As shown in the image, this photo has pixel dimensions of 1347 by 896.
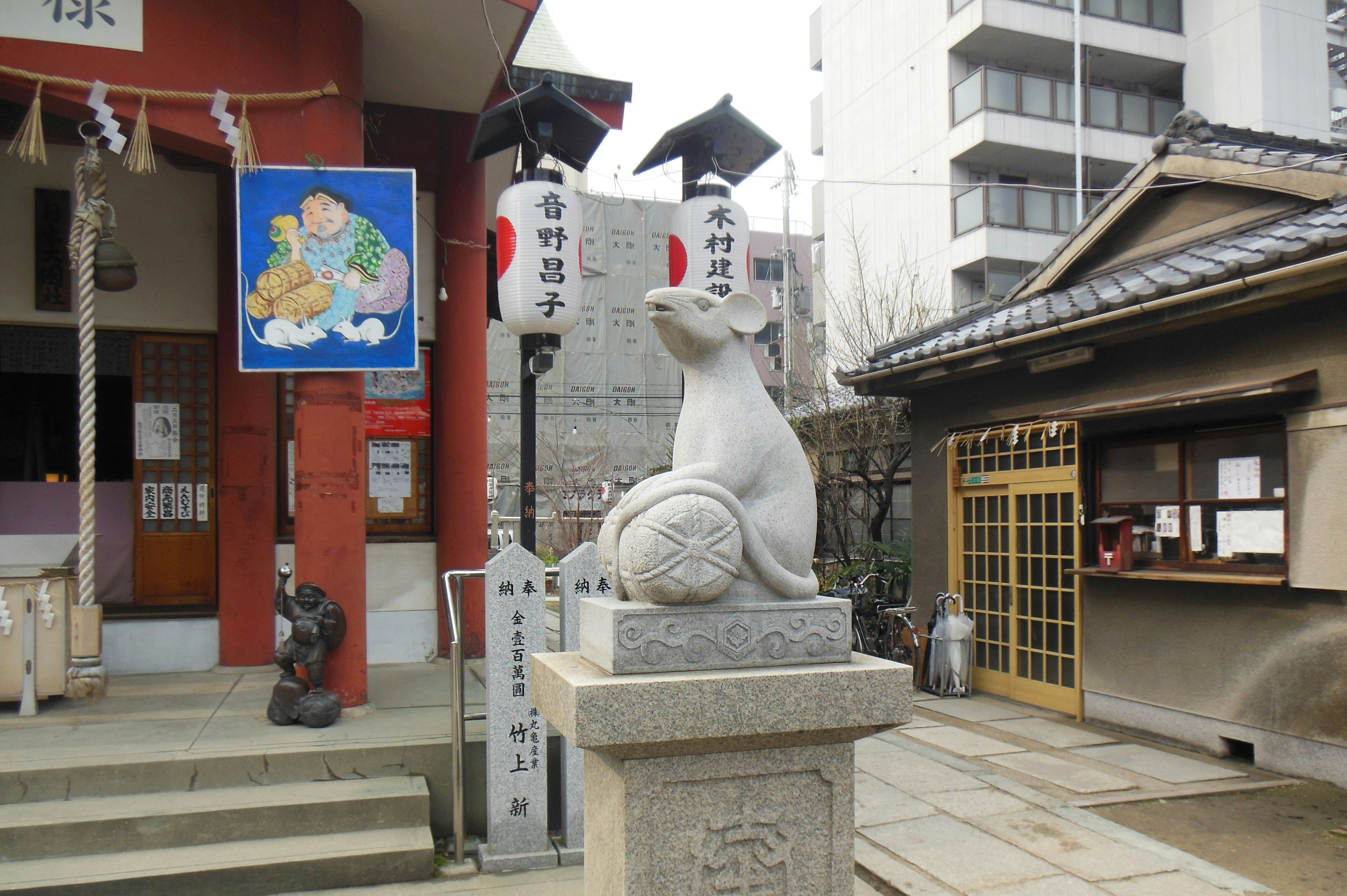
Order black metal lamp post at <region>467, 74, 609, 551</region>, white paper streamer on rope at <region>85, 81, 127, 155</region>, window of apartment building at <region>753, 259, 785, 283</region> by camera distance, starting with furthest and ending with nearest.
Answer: window of apartment building at <region>753, 259, 785, 283</region>
black metal lamp post at <region>467, 74, 609, 551</region>
white paper streamer on rope at <region>85, 81, 127, 155</region>

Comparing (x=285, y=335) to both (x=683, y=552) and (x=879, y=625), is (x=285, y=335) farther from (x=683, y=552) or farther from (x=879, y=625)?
(x=879, y=625)

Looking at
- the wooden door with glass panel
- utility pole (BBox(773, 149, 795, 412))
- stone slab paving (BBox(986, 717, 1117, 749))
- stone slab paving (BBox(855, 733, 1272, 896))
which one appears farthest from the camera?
utility pole (BBox(773, 149, 795, 412))

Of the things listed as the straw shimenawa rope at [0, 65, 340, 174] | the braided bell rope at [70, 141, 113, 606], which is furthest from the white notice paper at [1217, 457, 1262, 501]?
the braided bell rope at [70, 141, 113, 606]

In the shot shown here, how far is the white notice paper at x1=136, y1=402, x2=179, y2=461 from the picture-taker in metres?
8.37

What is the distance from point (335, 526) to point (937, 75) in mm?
19592

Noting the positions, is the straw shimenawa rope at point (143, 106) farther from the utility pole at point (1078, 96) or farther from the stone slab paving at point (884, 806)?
the utility pole at point (1078, 96)

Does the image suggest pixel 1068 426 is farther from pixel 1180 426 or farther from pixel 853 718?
pixel 853 718

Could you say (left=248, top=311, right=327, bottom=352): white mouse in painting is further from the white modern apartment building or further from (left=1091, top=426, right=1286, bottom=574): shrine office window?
the white modern apartment building

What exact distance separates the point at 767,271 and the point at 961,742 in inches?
1055

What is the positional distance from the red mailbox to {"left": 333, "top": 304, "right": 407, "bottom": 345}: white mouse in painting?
655 centimetres

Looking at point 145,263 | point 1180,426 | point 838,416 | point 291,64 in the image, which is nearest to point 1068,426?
point 1180,426

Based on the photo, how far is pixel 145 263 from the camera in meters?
8.40

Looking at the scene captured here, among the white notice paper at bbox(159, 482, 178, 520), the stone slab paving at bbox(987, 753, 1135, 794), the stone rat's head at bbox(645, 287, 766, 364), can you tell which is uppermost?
the stone rat's head at bbox(645, 287, 766, 364)

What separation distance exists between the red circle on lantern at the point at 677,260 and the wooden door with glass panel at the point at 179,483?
14.8 feet
